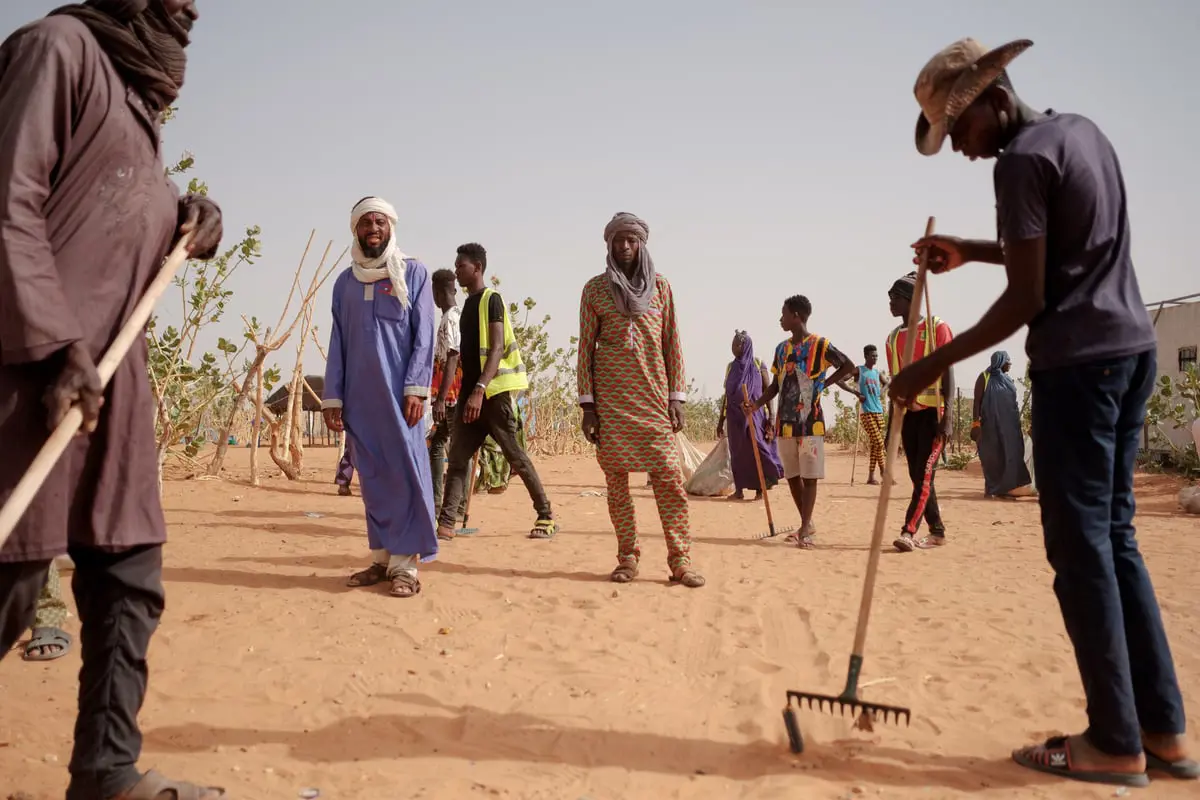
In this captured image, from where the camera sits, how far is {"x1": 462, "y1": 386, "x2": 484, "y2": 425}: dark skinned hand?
19.6 feet

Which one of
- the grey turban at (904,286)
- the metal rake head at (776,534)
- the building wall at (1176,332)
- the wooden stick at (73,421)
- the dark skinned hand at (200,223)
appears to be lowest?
the metal rake head at (776,534)

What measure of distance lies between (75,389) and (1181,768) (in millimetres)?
2998

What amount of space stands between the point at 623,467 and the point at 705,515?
4.11 m

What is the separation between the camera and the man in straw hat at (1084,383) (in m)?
2.30

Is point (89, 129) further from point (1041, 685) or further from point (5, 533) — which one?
point (1041, 685)

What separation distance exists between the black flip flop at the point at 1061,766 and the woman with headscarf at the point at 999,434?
27.3 feet

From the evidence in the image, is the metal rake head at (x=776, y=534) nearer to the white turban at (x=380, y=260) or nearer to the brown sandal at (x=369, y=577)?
the brown sandal at (x=369, y=577)


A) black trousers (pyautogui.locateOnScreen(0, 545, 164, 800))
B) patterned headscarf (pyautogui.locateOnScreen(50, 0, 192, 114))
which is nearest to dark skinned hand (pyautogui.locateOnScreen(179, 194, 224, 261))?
patterned headscarf (pyautogui.locateOnScreen(50, 0, 192, 114))

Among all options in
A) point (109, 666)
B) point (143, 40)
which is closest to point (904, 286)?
point (143, 40)

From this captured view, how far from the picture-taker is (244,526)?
6.86m

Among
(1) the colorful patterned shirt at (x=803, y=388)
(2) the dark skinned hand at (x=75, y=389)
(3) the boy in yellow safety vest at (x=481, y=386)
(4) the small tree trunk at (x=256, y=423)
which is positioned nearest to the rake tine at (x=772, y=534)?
(1) the colorful patterned shirt at (x=803, y=388)

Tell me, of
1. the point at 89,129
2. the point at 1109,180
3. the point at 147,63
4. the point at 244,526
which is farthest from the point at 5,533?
the point at 244,526

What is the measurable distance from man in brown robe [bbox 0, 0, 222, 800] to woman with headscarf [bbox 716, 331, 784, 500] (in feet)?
27.4

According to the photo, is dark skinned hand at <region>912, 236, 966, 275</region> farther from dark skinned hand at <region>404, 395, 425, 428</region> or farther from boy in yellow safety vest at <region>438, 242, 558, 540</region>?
boy in yellow safety vest at <region>438, 242, 558, 540</region>
